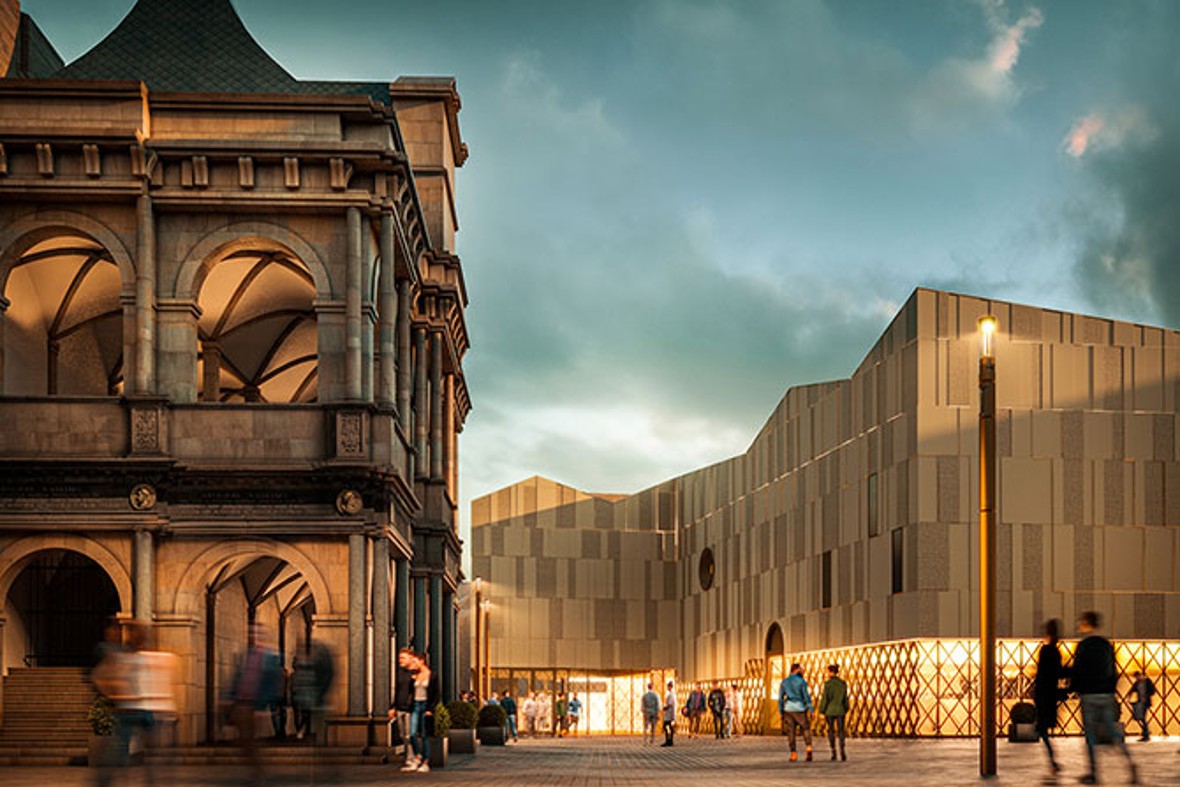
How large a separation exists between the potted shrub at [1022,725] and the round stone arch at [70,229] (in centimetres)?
2437

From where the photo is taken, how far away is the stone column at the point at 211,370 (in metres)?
34.2

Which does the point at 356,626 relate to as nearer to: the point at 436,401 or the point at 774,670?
the point at 436,401

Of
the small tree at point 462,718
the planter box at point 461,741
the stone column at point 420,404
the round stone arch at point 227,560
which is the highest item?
the stone column at point 420,404

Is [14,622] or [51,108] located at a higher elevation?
[51,108]

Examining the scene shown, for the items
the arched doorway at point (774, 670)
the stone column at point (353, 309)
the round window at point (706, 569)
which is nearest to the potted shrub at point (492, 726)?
the stone column at point (353, 309)

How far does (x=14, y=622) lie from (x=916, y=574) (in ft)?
88.0

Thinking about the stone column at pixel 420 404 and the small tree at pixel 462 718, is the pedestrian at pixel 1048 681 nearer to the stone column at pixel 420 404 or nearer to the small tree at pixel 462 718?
the small tree at pixel 462 718

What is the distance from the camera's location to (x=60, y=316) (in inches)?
1357

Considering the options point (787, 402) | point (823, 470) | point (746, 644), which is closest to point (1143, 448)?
point (823, 470)

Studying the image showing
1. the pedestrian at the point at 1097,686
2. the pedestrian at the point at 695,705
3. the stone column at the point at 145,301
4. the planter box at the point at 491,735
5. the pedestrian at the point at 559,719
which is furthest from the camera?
the pedestrian at the point at 559,719

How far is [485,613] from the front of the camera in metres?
71.4

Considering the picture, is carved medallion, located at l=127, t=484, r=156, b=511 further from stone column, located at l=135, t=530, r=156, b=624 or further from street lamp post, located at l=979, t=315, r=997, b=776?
street lamp post, located at l=979, t=315, r=997, b=776

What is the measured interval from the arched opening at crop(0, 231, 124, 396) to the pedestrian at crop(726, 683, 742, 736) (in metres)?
36.0

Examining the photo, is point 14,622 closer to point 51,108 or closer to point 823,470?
point 51,108
